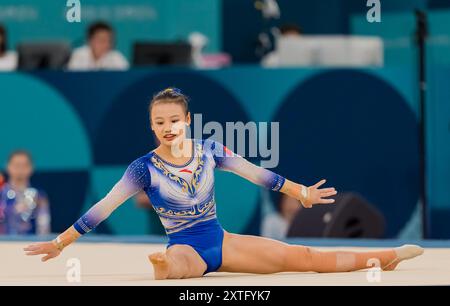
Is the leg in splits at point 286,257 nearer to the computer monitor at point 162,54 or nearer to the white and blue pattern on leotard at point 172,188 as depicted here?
the white and blue pattern on leotard at point 172,188

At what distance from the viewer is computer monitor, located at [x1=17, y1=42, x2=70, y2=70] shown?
9.98m

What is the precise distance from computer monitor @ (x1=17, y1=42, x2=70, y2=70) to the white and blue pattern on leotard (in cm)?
566

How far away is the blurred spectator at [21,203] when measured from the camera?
25.3 feet

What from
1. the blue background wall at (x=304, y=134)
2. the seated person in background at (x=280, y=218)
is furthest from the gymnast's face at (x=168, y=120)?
the blue background wall at (x=304, y=134)

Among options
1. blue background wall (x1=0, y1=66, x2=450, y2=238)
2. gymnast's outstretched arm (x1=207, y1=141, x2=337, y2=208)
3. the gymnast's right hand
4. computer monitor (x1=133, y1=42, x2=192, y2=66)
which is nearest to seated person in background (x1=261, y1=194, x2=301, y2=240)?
blue background wall (x1=0, y1=66, x2=450, y2=238)

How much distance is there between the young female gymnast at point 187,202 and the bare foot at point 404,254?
388 mm

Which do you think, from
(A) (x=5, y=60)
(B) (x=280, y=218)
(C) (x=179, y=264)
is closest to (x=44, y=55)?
(A) (x=5, y=60)

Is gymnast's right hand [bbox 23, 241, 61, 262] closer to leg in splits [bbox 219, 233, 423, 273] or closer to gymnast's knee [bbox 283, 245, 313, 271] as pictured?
leg in splits [bbox 219, 233, 423, 273]

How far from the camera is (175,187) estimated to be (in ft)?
14.6
